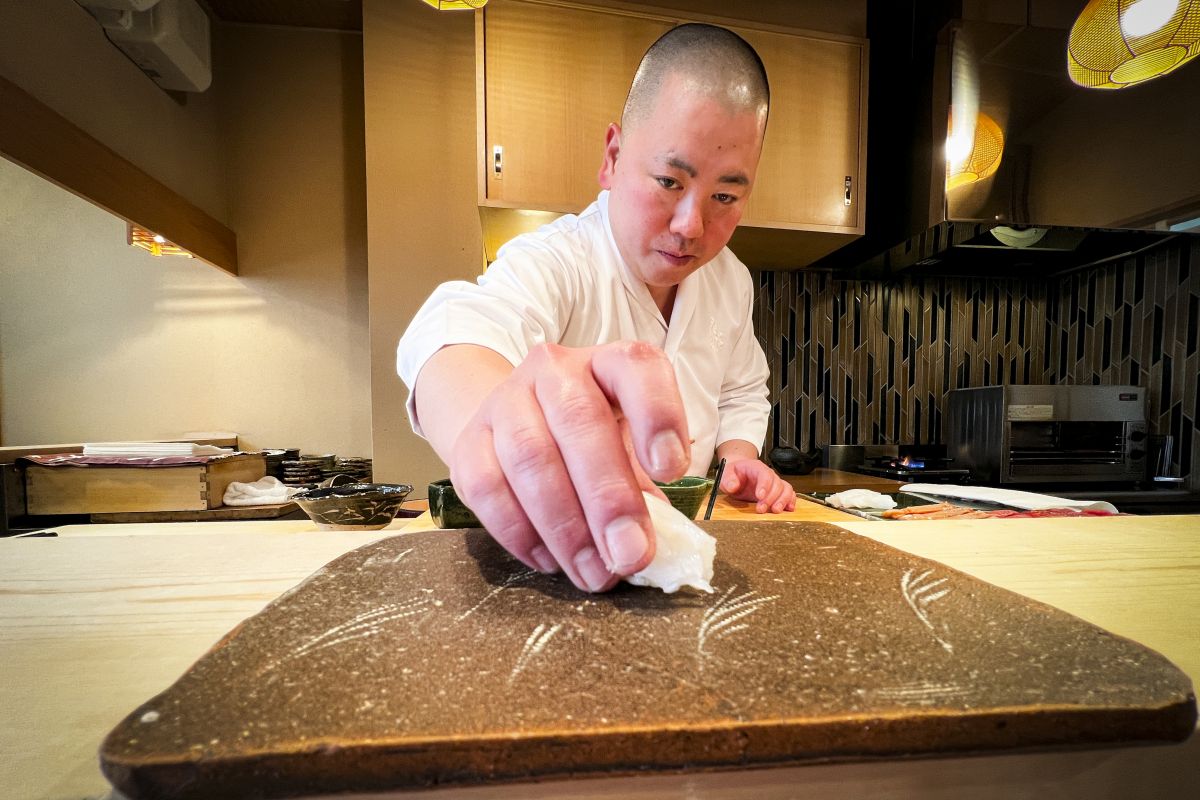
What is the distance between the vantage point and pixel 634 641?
35 centimetres

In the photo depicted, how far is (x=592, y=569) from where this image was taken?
1.43 feet

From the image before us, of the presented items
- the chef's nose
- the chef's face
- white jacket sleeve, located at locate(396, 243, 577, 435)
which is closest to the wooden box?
white jacket sleeve, located at locate(396, 243, 577, 435)

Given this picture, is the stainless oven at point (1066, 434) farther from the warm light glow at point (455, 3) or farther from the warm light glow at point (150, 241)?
the warm light glow at point (150, 241)

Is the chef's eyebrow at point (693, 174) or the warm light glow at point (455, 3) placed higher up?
the warm light glow at point (455, 3)

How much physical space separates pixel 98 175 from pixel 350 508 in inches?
80.8

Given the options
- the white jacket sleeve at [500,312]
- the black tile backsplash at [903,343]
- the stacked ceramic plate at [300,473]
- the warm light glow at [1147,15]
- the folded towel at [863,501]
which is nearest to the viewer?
the white jacket sleeve at [500,312]

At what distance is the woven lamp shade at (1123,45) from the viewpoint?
1.70 metres

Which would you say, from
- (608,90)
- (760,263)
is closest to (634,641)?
(608,90)

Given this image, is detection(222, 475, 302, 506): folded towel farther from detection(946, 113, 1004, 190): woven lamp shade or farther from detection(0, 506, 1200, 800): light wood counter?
detection(946, 113, 1004, 190): woven lamp shade

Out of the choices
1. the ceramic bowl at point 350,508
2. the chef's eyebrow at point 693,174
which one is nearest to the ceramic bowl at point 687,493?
the ceramic bowl at point 350,508

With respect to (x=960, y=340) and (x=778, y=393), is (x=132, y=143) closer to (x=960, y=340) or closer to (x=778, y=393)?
(x=778, y=393)

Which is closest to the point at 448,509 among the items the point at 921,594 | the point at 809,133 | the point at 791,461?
the point at 921,594

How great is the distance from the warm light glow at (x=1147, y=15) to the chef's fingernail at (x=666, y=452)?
8.36 ft

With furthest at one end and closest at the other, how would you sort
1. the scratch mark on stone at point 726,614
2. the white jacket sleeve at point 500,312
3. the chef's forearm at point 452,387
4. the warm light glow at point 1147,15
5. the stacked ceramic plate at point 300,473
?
1. the stacked ceramic plate at point 300,473
2. the warm light glow at point 1147,15
3. the white jacket sleeve at point 500,312
4. the chef's forearm at point 452,387
5. the scratch mark on stone at point 726,614
